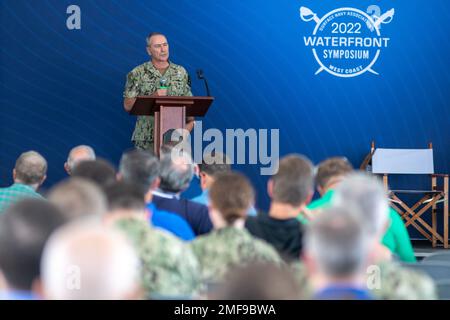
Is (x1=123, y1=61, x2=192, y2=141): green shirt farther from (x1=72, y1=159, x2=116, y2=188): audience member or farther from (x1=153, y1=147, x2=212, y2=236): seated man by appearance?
(x1=72, y1=159, x2=116, y2=188): audience member

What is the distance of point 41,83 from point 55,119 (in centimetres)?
45

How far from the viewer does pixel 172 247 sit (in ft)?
8.49

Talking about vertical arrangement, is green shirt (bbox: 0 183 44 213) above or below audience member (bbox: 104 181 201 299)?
above

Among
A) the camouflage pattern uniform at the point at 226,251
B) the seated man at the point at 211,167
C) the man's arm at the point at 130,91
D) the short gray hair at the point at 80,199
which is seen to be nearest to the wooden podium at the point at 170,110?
the man's arm at the point at 130,91

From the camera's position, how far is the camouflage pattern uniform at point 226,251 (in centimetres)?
281

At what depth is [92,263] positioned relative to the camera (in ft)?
4.71

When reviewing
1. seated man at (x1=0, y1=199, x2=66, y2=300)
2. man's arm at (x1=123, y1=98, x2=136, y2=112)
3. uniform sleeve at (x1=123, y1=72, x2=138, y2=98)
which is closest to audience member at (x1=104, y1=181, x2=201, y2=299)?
seated man at (x1=0, y1=199, x2=66, y2=300)

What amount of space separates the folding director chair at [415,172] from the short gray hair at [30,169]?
5.17m

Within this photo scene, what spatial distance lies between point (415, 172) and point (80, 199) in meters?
7.15

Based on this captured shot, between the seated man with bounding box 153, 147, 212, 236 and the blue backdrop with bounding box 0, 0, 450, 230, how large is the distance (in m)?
4.45

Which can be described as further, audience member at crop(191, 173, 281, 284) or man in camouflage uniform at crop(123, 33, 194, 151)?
man in camouflage uniform at crop(123, 33, 194, 151)

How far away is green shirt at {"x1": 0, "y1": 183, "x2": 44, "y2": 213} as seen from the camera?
4367 mm

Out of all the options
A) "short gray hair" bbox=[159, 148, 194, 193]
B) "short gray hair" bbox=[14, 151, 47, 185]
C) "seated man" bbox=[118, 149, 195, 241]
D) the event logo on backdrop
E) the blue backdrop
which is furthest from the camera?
the event logo on backdrop
